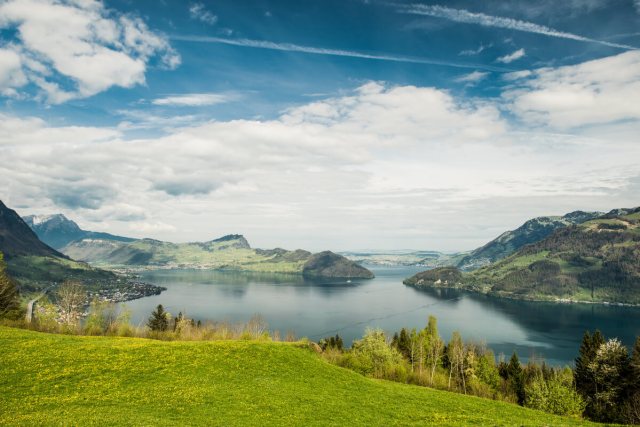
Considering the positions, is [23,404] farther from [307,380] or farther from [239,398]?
[307,380]

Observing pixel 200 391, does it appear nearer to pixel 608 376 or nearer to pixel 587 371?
pixel 608 376

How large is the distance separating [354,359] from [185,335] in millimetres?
36076

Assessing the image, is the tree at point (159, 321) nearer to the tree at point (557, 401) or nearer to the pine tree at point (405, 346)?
the pine tree at point (405, 346)

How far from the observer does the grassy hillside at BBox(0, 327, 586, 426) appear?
2772 centimetres

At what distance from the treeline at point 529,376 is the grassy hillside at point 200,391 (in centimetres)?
2754

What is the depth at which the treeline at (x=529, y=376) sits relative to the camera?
7231 centimetres

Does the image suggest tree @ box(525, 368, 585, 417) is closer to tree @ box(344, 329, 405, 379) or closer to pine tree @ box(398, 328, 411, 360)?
tree @ box(344, 329, 405, 379)

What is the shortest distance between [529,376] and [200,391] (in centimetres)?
10065

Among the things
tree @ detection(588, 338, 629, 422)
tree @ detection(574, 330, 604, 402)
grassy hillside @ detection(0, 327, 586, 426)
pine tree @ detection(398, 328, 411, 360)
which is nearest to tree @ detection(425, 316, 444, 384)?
pine tree @ detection(398, 328, 411, 360)

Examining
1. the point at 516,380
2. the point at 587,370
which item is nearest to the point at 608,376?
the point at 587,370

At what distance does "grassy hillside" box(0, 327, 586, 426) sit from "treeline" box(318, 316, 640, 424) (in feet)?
90.3

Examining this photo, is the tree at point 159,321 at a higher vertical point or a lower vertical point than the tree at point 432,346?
higher

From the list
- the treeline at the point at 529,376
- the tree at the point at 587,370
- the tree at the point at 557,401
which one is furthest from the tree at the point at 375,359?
the tree at the point at 587,370

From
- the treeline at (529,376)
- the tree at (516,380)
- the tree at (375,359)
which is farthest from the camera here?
the tree at (516,380)
